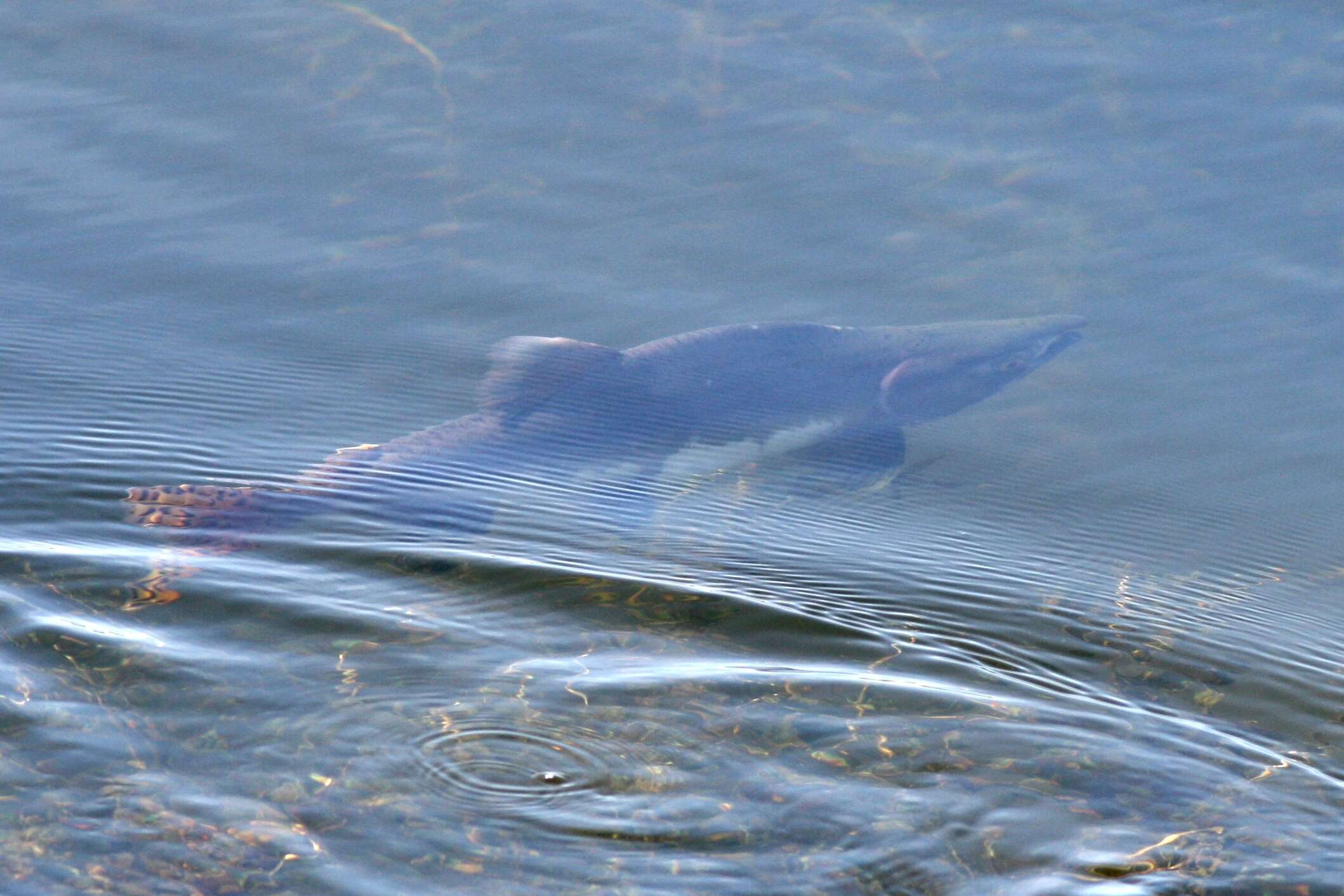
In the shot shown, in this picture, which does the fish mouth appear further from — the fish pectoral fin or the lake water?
the fish pectoral fin

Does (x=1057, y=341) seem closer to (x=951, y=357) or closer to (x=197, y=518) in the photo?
(x=951, y=357)

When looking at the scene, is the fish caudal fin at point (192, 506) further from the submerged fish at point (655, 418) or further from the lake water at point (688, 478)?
the lake water at point (688, 478)

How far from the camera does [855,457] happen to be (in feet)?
19.9

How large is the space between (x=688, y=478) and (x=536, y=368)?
926 millimetres

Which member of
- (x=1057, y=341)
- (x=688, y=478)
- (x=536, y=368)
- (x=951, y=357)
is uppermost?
(x=1057, y=341)

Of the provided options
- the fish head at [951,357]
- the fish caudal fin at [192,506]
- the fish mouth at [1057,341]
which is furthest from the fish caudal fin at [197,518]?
the fish mouth at [1057,341]

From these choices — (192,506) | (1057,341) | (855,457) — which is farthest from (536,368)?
(1057,341)

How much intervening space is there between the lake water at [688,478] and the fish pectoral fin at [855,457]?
0.13 metres

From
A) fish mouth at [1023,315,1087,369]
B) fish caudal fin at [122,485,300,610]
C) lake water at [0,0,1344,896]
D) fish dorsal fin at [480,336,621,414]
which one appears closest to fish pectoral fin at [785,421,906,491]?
lake water at [0,0,1344,896]

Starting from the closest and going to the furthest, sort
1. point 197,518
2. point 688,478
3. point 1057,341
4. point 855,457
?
point 197,518
point 688,478
point 855,457
point 1057,341

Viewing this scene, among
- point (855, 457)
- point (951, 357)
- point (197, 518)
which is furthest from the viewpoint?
point (951, 357)

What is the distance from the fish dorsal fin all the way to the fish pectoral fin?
0.97 metres

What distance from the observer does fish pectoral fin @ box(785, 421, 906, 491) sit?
5.91 m

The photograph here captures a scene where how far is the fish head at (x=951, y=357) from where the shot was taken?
21.5ft
